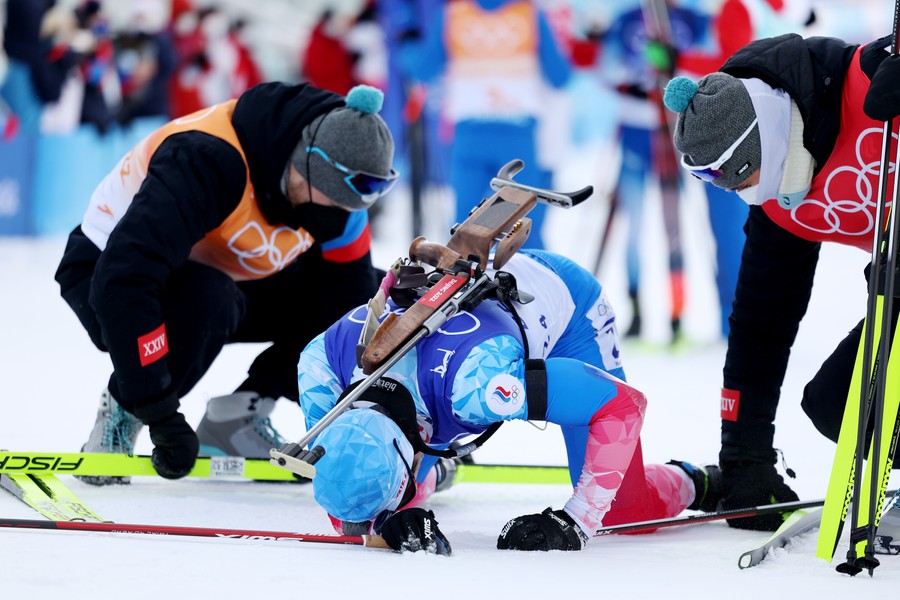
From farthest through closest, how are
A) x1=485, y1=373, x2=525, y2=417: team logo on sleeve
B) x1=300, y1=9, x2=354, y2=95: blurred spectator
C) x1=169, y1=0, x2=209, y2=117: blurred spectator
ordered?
x1=169, y1=0, x2=209, y2=117: blurred spectator → x1=300, y1=9, x2=354, y2=95: blurred spectator → x1=485, y1=373, x2=525, y2=417: team logo on sleeve

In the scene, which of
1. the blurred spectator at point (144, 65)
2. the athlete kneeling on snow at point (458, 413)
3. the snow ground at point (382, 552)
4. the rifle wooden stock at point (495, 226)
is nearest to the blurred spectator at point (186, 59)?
the blurred spectator at point (144, 65)

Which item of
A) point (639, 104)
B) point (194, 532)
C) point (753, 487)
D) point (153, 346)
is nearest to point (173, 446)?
point (153, 346)

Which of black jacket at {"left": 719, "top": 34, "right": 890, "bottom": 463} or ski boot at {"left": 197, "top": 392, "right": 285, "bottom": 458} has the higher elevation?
black jacket at {"left": 719, "top": 34, "right": 890, "bottom": 463}

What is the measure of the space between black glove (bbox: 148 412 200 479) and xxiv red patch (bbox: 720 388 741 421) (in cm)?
152

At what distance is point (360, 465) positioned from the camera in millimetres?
2695

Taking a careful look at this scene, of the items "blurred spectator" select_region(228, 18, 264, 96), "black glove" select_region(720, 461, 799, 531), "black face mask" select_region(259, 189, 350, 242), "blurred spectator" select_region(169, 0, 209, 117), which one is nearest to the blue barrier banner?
"blurred spectator" select_region(169, 0, 209, 117)

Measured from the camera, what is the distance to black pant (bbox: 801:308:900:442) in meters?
3.16

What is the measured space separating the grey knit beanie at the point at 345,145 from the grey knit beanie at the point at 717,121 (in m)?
1.07

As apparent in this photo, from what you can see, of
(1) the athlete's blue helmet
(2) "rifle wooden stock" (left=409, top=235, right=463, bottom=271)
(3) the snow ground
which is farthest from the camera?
(2) "rifle wooden stock" (left=409, top=235, right=463, bottom=271)

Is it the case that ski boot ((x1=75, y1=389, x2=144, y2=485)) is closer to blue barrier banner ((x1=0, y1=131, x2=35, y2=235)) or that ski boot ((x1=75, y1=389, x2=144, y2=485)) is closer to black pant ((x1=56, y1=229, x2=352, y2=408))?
black pant ((x1=56, y1=229, x2=352, y2=408))

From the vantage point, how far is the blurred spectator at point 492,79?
6.92m

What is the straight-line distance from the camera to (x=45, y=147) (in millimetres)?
9984

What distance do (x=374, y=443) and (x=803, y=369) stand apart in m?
4.02

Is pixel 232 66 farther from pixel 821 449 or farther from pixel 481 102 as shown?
pixel 821 449
